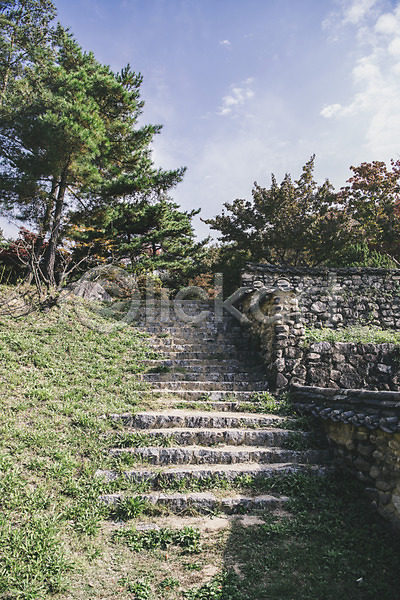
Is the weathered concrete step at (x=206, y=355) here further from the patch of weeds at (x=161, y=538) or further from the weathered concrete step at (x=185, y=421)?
the patch of weeds at (x=161, y=538)

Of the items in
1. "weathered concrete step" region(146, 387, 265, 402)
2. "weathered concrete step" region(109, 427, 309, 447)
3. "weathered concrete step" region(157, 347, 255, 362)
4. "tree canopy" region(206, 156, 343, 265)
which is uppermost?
"tree canopy" region(206, 156, 343, 265)

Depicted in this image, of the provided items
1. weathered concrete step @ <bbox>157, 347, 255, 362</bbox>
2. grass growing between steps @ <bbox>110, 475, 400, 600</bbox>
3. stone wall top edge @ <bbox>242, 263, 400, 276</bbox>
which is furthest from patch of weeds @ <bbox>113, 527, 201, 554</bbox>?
stone wall top edge @ <bbox>242, 263, 400, 276</bbox>

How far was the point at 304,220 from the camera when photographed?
10547 mm

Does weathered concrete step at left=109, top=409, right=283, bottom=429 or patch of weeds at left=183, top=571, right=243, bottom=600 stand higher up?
weathered concrete step at left=109, top=409, right=283, bottom=429

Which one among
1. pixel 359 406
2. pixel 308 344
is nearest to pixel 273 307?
pixel 308 344

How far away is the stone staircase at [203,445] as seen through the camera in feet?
10.3

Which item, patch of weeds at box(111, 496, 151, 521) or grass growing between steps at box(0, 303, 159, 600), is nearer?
grass growing between steps at box(0, 303, 159, 600)

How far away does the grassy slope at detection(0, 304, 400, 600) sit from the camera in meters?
2.20

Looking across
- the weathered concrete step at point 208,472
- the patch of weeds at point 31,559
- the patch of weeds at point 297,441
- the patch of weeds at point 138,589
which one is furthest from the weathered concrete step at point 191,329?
the patch of weeds at point 138,589

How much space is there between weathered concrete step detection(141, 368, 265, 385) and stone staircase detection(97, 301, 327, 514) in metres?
0.02

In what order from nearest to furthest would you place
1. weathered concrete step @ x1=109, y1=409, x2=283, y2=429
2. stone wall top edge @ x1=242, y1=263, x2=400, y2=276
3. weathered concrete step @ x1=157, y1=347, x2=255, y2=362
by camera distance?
weathered concrete step @ x1=109, y1=409, x2=283, y2=429 → weathered concrete step @ x1=157, y1=347, x2=255, y2=362 → stone wall top edge @ x1=242, y1=263, x2=400, y2=276

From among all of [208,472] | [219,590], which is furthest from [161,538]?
[208,472]

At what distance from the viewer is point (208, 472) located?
3369 millimetres

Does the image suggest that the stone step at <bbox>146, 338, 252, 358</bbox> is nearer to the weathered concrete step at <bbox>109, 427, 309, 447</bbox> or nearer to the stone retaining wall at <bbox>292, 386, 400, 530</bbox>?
the weathered concrete step at <bbox>109, 427, 309, 447</bbox>
